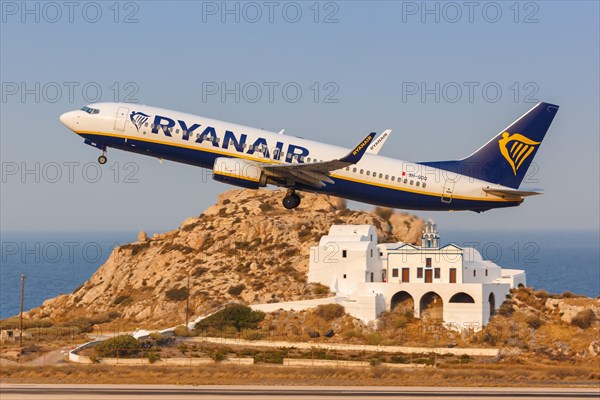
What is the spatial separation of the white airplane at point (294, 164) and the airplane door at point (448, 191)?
0.22ft

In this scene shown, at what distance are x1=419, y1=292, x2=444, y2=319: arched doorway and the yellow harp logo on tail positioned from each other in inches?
1691

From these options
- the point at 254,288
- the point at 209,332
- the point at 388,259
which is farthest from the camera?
the point at 254,288

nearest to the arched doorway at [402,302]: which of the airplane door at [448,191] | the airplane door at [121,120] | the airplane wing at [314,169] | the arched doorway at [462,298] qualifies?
the arched doorway at [462,298]

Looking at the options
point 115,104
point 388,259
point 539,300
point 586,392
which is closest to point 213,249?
point 388,259

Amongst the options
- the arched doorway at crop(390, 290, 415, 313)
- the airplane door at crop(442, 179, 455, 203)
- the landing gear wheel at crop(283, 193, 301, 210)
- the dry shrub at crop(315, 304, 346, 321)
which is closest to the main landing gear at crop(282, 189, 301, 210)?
the landing gear wheel at crop(283, 193, 301, 210)

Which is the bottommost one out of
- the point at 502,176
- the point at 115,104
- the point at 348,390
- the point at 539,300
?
the point at 348,390

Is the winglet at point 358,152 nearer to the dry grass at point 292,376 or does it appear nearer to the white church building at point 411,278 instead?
the dry grass at point 292,376

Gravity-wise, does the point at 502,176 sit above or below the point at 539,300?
above

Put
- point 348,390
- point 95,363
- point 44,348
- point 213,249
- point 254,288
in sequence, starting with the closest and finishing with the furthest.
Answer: point 348,390
point 95,363
point 44,348
point 254,288
point 213,249

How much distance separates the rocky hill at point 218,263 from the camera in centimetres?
13362

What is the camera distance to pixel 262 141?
7556 cm

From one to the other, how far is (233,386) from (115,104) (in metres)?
22.9

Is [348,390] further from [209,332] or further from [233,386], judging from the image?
[209,332]

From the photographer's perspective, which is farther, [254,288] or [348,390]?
[254,288]
